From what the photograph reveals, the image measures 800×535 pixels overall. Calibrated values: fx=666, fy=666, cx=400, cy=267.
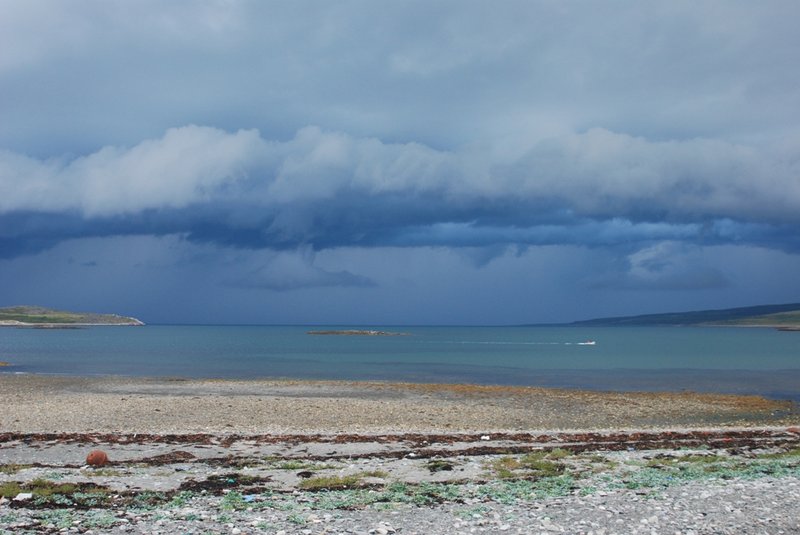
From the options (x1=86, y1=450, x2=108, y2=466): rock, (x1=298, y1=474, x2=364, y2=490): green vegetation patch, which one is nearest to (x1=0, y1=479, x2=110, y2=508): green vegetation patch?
(x1=86, y1=450, x2=108, y2=466): rock

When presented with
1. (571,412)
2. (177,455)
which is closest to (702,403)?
(571,412)

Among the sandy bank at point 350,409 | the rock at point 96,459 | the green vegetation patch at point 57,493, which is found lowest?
the sandy bank at point 350,409

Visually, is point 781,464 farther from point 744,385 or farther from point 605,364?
point 605,364

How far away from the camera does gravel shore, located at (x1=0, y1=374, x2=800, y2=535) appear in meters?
12.6

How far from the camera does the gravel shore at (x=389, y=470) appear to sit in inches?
497

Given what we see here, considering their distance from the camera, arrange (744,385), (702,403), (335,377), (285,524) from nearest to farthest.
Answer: (285,524) → (702,403) → (744,385) → (335,377)

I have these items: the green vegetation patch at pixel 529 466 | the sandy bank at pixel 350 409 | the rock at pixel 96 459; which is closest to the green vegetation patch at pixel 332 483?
the green vegetation patch at pixel 529 466

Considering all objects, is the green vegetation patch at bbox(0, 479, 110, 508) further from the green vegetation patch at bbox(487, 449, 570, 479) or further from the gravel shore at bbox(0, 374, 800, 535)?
the green vegetation patch at bbox(487, 449, 570, 479)

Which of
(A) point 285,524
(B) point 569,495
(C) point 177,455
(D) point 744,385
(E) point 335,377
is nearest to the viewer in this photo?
(A) point 285,524

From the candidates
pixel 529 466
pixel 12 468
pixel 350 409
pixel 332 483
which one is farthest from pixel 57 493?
pixel 350 409

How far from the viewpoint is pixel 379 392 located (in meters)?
46.2

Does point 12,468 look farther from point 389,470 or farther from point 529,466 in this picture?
point 529,466

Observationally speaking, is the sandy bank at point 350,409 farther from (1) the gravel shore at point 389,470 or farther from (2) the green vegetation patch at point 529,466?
(2) the green vegetation patch at point 529,466

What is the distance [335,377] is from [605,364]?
117ft
